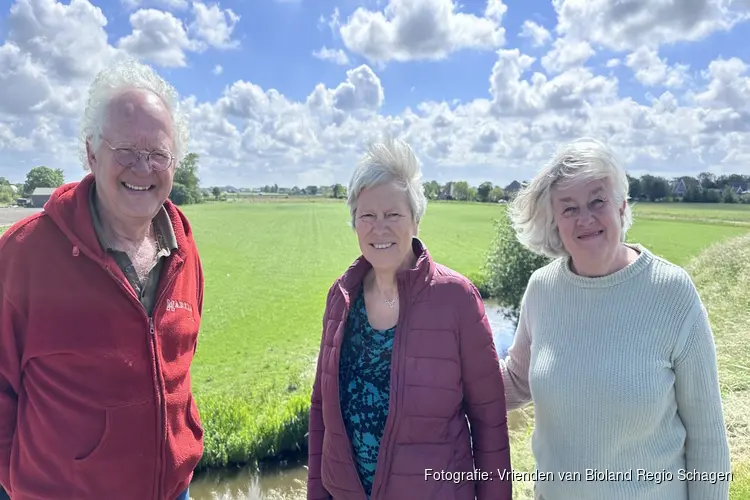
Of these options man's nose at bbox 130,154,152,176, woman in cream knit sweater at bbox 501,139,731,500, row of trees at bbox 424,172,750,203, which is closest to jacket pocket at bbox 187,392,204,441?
man's nose at bbox 130,154,152,176

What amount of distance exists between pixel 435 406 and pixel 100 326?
59.0 inches

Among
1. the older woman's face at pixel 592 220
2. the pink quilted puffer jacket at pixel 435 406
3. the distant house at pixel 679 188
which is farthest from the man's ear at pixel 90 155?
the distant house at pixel 679 188

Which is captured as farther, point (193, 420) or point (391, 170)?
point (193, 420)

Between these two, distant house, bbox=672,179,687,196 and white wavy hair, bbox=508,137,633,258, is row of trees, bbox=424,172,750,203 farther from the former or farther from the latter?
white wavy hair, bbox=508,137,633,258

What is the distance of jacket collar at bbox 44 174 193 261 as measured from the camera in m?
2.07

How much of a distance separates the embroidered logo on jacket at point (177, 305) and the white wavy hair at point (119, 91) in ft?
2.26

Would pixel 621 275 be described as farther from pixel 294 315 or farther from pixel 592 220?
pixel 294 315

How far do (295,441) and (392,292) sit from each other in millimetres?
6178

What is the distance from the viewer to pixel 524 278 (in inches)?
406

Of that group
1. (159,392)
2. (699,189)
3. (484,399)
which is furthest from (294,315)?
(699,189)

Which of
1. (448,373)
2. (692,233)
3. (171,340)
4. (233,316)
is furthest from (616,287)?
(692,233)

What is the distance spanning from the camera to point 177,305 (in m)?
2.39

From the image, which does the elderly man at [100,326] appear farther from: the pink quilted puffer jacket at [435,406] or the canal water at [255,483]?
the canal water at [255,483]

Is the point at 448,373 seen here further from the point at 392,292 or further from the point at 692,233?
the point at 692,233
